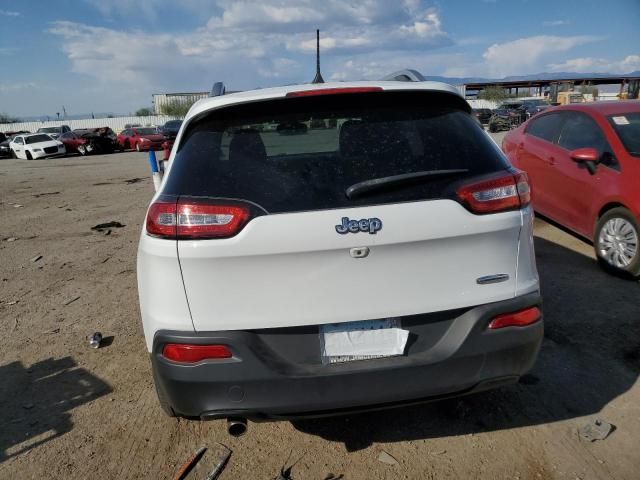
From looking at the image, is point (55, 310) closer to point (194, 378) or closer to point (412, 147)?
point (194, 378)

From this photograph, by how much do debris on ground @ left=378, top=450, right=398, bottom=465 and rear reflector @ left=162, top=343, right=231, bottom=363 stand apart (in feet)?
3.33

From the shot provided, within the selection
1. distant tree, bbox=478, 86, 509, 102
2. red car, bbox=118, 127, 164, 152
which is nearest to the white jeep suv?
red car, bbox=118, 127, 164, 152

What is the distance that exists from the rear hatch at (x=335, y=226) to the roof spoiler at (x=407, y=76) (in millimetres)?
507

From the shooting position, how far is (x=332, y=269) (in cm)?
198

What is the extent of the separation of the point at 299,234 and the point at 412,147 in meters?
0.63

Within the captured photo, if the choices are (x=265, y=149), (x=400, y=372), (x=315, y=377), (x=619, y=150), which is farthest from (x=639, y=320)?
(x=265, y=149)

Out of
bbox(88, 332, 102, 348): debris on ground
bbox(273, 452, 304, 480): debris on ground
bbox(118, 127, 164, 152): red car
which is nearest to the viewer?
bbox(273, 452, 304, 480): debris on ground

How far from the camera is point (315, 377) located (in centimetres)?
201

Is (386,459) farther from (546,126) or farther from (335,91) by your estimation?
(546,126)

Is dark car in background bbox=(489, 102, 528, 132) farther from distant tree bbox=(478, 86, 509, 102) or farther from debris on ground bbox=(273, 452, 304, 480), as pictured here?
distant tree bbox=(478, 86, 509, 102)

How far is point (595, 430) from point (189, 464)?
210 cm

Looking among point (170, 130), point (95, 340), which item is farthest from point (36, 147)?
point (95, 340)

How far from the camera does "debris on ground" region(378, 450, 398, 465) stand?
240 centimetres

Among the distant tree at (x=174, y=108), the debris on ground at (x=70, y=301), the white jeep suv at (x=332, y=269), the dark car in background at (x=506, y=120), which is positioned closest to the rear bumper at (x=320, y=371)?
the white jeep suv at (x=332, y=269)
